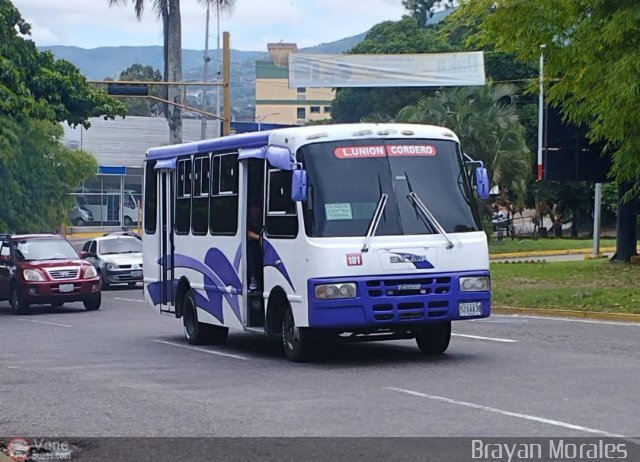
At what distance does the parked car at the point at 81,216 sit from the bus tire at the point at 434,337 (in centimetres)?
6760

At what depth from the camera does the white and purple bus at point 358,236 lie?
51.1 ft

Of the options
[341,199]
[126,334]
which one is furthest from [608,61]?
[341,199]

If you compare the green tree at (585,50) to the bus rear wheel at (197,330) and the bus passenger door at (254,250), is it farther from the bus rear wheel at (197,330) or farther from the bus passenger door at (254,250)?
the bus passenger door at (254,250)

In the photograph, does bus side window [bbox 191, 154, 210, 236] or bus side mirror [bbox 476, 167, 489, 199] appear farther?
bus side window [bbox 191, 154, 210, 236]

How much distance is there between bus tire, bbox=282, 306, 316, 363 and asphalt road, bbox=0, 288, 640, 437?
0.64 ft

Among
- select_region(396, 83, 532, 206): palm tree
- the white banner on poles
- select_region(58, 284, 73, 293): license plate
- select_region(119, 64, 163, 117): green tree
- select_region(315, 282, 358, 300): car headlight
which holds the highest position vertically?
select_region(119, 64, 163, 117): green tree

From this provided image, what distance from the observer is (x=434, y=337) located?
17.0m

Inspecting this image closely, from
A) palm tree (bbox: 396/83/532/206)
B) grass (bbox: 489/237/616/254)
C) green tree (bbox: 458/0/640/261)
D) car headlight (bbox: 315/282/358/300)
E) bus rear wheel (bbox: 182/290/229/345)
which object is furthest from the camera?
grass (bbox: 489/237/616/254)

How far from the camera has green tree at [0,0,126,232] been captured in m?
35.6

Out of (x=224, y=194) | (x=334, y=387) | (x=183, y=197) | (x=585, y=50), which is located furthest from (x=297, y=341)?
(x=585, y=50)

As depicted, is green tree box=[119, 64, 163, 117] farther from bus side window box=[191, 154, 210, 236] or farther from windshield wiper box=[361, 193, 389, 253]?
windshield wiper box=[361, 193, 389, 253]

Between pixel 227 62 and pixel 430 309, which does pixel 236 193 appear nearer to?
pixel 430 309

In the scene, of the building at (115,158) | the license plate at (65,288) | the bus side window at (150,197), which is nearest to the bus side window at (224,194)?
the bus side window at (150,197)

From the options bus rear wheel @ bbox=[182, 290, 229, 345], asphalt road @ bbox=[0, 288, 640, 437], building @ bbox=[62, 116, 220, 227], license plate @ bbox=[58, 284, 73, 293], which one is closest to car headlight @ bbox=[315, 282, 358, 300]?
asphalt road @ bbox=[0, 288, 640, 437]
